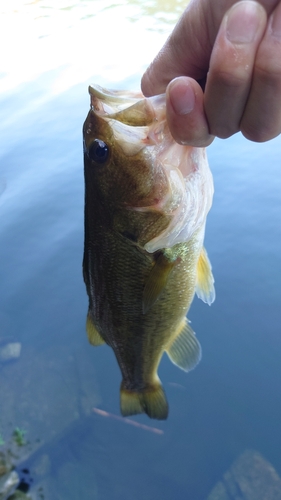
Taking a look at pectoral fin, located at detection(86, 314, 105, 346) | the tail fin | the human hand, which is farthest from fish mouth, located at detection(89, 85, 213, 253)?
the tail fin

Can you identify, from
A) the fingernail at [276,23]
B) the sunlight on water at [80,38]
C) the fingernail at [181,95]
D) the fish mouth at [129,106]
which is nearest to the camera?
the fingernail at [276,23]

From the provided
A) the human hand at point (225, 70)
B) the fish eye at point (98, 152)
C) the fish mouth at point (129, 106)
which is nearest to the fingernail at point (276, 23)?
the human hand at point (225, 70)

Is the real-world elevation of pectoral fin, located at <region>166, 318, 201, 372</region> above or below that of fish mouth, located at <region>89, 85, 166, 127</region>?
below

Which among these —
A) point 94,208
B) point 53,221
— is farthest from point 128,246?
point 53,221

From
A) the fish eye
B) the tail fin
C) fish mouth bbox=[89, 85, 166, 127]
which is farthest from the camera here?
the tail fin

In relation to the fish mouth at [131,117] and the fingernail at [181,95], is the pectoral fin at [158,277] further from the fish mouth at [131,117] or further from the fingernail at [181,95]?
the fingernail at [181,95]

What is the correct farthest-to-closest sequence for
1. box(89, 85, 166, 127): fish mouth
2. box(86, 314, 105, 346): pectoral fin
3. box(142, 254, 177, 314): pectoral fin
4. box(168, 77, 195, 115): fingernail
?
1. box(86, 314, 105, 346): pectoral fin
2. box(142, 254, 177, 314): pectoral fin
3. box(89, 85, 166, 127): fish mouth
4. box(168, 77, 195, 115): fingernail

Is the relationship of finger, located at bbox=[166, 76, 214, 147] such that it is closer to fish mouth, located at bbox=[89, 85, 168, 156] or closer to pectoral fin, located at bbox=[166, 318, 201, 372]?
fish mouth, located at bbox=[89, 85, 168, 156]

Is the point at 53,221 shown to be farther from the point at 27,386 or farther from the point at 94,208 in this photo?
the point at 94,208
